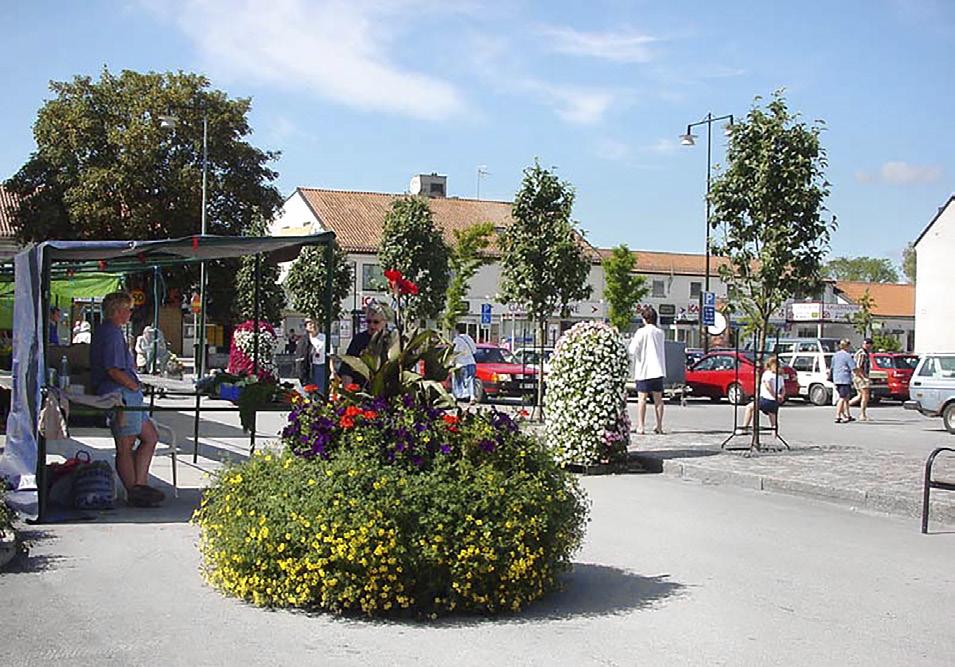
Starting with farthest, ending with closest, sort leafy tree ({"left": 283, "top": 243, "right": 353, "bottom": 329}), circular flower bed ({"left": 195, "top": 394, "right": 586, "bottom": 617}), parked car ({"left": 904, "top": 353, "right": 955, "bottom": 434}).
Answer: leafy tree ({"left": 283, "top": 243, "right": 353, "bottom": 329}) < parked car ({"left": 904, "top": 353, "right": 955, "bottom": 434}) < circular flower bed ({"left": 195, "top": 394, "right": 586, "bottom": 617})

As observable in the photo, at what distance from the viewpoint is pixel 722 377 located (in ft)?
105

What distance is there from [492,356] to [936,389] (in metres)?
11.5

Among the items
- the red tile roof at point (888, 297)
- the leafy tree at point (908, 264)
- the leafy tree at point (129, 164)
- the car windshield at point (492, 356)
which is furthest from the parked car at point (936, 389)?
the leafy tree at point (908, 264)

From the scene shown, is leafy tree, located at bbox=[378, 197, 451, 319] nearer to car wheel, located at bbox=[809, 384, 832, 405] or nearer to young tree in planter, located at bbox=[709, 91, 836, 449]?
car wheel, located at bbox=[809, 384, 832, 405]

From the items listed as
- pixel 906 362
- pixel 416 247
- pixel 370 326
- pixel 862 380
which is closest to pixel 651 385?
pixel 370 326

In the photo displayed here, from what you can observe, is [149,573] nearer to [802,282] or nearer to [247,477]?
[247,477]

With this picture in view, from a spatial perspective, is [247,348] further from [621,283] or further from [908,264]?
[908,264]

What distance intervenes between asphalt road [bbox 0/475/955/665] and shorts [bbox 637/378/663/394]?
27.4 feet

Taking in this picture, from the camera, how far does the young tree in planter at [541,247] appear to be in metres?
20.1

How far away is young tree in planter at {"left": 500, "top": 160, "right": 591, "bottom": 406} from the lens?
2011 cm

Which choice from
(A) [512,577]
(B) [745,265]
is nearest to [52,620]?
(A) [512,577]

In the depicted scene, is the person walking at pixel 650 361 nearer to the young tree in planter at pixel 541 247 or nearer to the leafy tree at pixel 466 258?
the young tree in planter at pixel 541 247

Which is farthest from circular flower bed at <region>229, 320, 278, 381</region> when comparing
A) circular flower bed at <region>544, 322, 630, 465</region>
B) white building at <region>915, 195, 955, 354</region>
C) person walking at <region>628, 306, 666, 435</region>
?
white building at <region>915, 195, 955, 354</region>

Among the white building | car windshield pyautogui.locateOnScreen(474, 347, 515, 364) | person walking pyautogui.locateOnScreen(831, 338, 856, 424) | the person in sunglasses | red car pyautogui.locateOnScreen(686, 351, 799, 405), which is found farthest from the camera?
the white building
